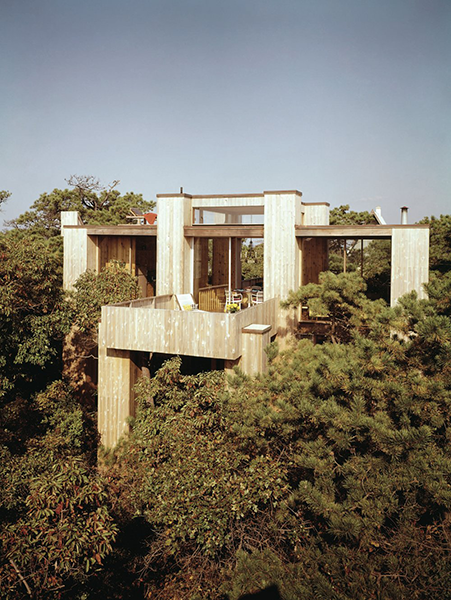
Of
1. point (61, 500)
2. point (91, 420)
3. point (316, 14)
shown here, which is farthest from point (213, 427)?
point (316, 14)

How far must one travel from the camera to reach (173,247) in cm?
1457

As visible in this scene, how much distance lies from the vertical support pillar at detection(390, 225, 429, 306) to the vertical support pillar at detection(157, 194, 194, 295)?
608 centimetres

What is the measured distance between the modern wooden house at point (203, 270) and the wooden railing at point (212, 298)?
36 millimetres

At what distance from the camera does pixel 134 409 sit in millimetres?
12000

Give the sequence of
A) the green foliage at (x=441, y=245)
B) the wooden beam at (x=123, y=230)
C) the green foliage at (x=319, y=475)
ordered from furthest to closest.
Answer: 1. the green foliage at (x=441, y=245)
2. the wooden beam at (x=123, y=230)
3. the green foliage at (x=319, y=475)

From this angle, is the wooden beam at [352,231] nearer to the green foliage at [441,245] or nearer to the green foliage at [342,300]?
the green foliage at [342,300]

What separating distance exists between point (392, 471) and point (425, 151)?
88.0ft

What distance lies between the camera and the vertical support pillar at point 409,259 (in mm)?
12156

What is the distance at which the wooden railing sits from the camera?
15.2 meters

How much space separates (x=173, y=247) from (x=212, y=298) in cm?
231

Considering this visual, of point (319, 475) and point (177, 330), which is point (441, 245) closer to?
point (177, 330)

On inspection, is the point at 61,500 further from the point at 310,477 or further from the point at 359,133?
the point at 359,133

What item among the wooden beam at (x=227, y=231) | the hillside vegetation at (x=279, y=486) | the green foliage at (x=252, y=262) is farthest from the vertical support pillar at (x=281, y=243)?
the green foliage at (x=252, y=262)

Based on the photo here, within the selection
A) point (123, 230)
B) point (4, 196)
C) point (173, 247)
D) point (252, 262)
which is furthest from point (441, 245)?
point (4, 196)
